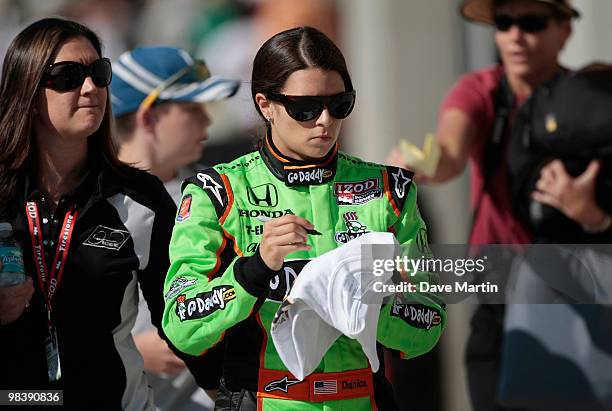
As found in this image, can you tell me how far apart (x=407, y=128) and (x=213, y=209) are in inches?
184

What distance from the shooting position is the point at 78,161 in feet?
11.9

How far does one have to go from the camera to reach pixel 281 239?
113 inches

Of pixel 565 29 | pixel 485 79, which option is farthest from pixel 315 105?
pixel 565 29

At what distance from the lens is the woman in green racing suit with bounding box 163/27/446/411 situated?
3.01 meters

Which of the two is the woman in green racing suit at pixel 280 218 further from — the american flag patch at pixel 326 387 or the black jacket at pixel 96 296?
the black jacket at pixel 96 296

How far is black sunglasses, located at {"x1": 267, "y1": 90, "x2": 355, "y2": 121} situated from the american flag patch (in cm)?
64

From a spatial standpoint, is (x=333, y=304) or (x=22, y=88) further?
(x=22, y=88)

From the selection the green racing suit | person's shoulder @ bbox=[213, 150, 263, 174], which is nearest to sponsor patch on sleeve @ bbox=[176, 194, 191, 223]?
the green racing suit

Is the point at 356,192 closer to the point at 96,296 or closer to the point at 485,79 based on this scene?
the point at 96,296

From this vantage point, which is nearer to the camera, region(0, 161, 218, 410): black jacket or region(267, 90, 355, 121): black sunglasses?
region(267, 90, 355, 121): black sunglasses

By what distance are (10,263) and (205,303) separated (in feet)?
1.91

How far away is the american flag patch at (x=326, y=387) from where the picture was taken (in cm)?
301

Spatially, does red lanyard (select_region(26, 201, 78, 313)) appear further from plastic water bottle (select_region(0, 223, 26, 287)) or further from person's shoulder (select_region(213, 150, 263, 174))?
person's shoulder (select_region(213, 150, 263, 174))

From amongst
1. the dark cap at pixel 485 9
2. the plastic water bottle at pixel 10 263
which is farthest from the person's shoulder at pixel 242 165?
the dark cap at pixel 485 9
